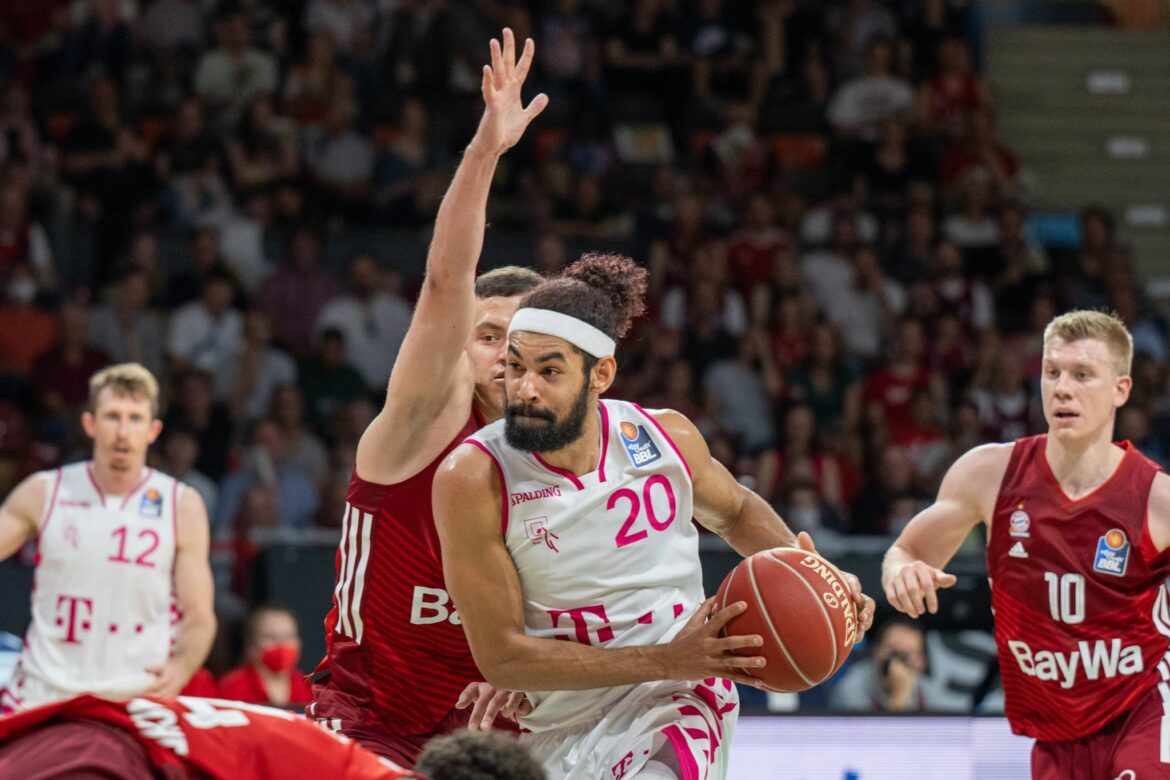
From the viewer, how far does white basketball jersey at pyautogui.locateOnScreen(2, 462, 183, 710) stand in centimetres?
692

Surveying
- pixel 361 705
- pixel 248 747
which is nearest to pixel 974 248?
pixel 361 705

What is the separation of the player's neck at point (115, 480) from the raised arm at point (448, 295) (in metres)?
3.01

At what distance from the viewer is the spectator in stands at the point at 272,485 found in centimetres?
980

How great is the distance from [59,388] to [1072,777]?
717cm

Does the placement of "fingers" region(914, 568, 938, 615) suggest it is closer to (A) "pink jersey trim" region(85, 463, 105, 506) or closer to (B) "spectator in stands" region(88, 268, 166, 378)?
(A) "pink jersey trim" region(85, 463, 105, 506)

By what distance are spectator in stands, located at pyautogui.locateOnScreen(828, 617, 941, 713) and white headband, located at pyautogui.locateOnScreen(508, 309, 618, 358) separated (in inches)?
151

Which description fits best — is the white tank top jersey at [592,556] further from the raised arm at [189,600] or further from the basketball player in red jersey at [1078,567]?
the raised arm at [189,600]

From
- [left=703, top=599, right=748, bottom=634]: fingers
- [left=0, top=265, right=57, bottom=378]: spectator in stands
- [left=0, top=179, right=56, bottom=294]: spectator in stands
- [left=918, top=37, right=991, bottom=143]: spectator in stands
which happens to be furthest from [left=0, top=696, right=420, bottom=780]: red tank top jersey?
[left=918, top=37, right=991, bottom=143]: spectator in stands

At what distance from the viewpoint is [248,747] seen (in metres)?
3.50

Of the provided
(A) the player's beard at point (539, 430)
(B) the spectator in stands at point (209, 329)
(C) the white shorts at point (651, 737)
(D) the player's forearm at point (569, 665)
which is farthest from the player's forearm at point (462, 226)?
(B) the spectator in stands at point (209, 329)

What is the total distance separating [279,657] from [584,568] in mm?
3792

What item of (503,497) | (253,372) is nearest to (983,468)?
(503,497)

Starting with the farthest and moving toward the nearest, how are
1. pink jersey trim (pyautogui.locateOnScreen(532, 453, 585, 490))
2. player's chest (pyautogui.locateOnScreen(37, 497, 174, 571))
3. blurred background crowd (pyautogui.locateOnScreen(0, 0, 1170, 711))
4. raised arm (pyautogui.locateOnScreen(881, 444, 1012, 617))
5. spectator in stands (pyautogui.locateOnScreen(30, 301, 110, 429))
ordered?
blurred background crowd (pyautogui.locateOnScreen(0, 0, 1170, 711)), spectator in stands (pyautogui.locateOnScreen(30, 301, 110, 429)), player's chest (pyautogui.locateOnScreen(37, 497, 174, 571)), raised arm (pyautogui.locateOnScreen(881, 444, 1012, 617)), pink jersey trim (pyautogui.locateOnScreen(532, 453, 585, 490))

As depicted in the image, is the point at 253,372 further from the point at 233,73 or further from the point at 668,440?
the point at 668,440
